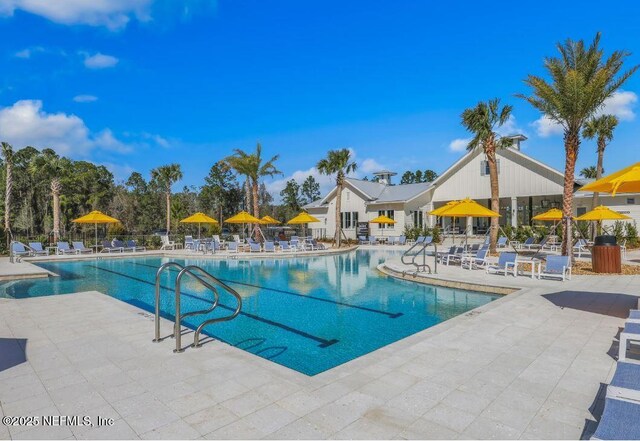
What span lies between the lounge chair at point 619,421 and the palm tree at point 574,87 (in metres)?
12.4

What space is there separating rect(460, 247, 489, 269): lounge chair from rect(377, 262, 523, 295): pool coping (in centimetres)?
243

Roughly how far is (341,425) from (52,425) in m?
2.53

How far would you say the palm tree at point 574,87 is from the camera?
13570 millimetres

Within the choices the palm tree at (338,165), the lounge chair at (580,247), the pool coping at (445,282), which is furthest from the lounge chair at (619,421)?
the palm tree at (338,165)

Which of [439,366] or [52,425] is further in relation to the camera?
[439,366]

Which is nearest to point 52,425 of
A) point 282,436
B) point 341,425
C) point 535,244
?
point 282,436

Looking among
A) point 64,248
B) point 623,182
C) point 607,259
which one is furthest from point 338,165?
point 623,182

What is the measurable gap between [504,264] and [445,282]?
7.97 feet

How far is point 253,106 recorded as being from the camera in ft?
93.8

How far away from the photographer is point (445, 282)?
39.9ft

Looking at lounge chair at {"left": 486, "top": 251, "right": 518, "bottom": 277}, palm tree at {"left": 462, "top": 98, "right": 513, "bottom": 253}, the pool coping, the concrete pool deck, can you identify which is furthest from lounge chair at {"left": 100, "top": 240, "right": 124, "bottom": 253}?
palm tree at {"left": 462, "top": 98, "right": 513, "bottom": 253}

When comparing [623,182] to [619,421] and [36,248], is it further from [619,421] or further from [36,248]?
[36,248]

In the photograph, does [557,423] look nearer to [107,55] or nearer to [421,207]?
[107,55]

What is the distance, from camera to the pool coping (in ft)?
35.3
